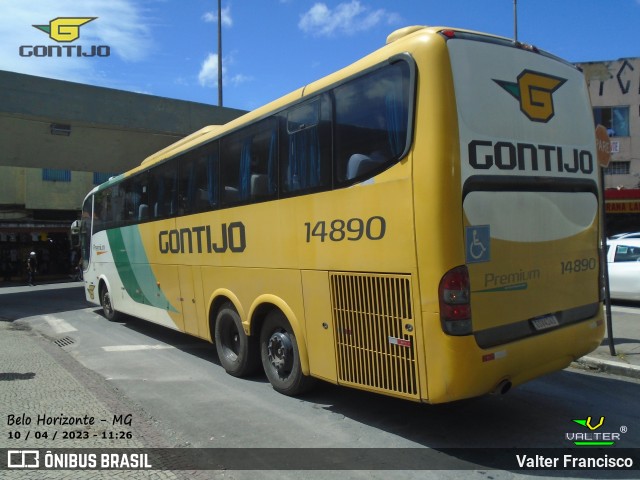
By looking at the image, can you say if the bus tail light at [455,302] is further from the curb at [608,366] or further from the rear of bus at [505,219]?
the curb at [608,366]

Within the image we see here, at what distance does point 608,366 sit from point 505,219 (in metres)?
3.88

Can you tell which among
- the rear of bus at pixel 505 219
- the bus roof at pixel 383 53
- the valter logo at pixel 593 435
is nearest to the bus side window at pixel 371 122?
the bus roof at pixel 383 53

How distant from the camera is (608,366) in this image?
272 inches

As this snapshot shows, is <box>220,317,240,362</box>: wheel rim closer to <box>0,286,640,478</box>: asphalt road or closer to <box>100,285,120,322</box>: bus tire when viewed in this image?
<box>0,286,640,478</box>: asphalt road

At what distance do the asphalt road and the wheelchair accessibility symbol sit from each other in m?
1.68

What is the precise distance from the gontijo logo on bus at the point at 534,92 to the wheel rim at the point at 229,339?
4643 mm

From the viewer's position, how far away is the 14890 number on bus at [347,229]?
4.54 metres

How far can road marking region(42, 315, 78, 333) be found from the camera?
11695mm

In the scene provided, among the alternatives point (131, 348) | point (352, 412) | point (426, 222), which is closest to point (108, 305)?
point (131, 348)

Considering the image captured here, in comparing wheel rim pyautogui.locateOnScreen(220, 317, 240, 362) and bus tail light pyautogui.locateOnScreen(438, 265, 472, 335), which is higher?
bus tail light pyautogui.locateOnScreen(438, 265, 472, 335)

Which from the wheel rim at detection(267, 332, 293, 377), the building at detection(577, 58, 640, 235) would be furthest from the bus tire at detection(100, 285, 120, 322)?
the building at detection(577, 58, 640, 235)

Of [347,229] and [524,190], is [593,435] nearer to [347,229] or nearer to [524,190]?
[524,190]

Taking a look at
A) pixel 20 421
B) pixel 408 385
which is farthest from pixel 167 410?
pixel 408 385

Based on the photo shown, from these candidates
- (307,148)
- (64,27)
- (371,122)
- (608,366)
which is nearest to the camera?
(371,122)
